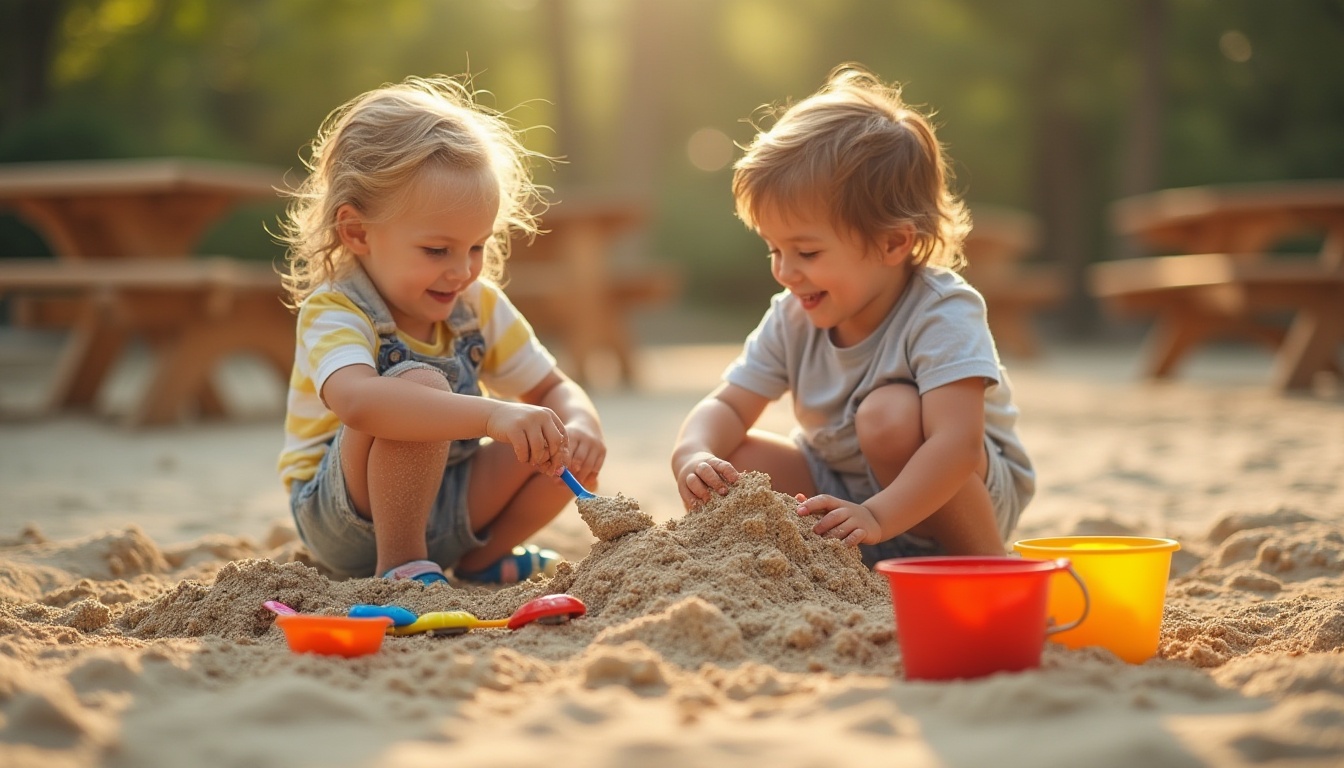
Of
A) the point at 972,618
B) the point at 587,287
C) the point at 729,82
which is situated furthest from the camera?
the point at 729,82

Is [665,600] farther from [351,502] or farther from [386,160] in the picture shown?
[386,160]

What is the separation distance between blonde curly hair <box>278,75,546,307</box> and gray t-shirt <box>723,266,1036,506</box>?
581 millimetres

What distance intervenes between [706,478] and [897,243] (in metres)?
0.57

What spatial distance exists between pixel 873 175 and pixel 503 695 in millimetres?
1173

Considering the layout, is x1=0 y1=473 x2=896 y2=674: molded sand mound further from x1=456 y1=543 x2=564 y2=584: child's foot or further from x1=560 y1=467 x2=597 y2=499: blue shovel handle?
x1=456 y1=543 x2=564 y2=584: child's foot

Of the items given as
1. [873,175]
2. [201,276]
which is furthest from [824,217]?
[201,276]

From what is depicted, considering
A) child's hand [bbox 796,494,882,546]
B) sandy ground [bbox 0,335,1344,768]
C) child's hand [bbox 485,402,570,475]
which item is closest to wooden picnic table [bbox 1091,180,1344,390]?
sandy ground [bbox 0,335,1344,768]

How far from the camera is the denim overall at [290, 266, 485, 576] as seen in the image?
2279 mm

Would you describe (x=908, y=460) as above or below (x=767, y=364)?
below

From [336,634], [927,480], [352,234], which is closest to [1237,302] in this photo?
[927,480]

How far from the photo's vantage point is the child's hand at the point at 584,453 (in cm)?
229

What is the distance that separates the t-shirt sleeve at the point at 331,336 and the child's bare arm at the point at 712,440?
1.93 feet

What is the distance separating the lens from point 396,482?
2.18m

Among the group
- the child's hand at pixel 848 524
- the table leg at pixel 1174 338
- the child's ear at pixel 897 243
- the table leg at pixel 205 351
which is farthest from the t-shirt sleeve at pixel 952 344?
the table leg at pixel 1174 338
